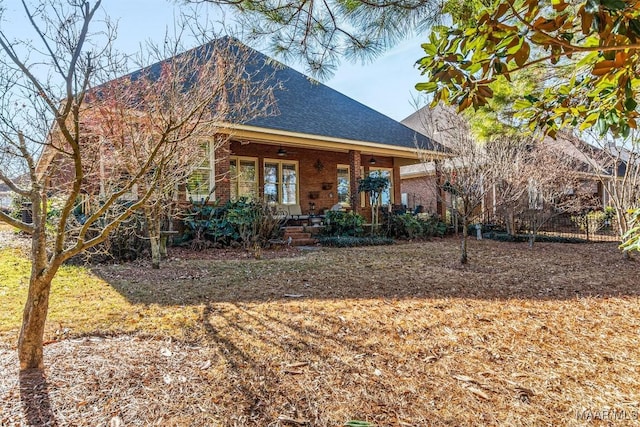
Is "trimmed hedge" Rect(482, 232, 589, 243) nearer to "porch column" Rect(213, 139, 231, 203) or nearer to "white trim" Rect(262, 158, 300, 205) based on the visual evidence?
"white trim" Rect(262, 158, 300, 205)

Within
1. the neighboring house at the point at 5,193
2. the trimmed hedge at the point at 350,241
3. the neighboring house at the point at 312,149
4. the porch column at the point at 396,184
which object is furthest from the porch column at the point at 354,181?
the neighboring house at the point at 5,193

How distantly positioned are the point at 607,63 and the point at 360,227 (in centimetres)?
989

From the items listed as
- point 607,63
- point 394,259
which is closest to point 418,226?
point 394,259

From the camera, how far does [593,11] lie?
1516mm

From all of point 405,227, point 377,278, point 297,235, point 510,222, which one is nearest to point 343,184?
point 405,227

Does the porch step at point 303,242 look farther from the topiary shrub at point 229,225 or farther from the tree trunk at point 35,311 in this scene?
the tree trunk at point 35,311

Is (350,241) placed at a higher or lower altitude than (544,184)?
lower

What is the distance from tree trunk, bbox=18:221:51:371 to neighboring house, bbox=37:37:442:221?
841cm

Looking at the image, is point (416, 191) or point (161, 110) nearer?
point (161, 110)

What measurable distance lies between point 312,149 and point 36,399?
1286cm

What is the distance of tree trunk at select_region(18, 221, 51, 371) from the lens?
246cm

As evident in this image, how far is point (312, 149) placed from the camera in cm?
1445

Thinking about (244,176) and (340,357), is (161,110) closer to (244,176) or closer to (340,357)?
(340,357)

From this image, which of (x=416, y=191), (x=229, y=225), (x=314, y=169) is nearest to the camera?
(x=229, y=225)
